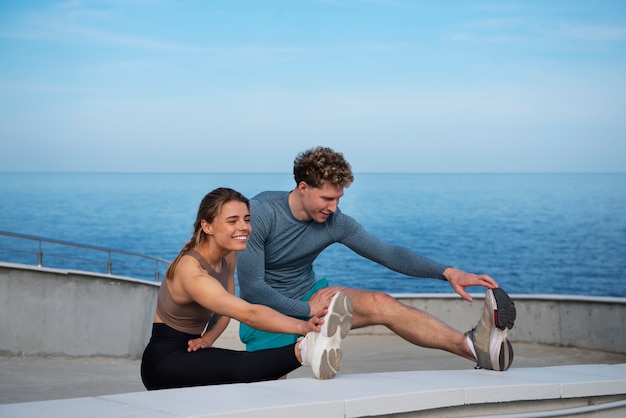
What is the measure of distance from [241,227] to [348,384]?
2.92 feet

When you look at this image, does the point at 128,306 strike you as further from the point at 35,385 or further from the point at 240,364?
the point at 240,364

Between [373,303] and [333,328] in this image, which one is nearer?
[333,328]

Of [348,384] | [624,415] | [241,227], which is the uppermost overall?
[241,227]

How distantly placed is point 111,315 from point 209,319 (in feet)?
22.5

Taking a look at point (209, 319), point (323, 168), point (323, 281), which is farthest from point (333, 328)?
point (323, 281)

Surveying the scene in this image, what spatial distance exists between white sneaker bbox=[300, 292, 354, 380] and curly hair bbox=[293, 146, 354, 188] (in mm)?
1091

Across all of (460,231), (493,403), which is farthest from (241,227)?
(460,231)

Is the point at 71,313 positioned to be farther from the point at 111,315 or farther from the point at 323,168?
the point at 323,168

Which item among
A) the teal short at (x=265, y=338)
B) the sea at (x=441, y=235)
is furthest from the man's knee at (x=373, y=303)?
the sea at (x=441, y=235)

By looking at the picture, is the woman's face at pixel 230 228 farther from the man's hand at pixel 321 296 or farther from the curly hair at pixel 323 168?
the man's hand at pixel 321 296

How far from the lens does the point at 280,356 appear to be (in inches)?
164

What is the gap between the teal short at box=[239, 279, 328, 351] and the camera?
520 cm

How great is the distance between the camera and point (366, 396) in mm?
3699

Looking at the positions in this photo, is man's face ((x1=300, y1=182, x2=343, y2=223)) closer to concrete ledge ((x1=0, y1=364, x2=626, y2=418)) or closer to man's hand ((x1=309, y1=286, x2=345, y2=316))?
man's hand ((x1=309, y1=286, x2=345, y2=316))
